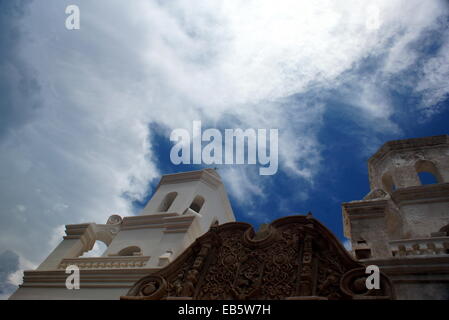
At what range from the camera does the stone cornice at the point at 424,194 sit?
43.3 ft

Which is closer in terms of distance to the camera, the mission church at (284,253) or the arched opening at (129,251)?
the mission church at (284,253)

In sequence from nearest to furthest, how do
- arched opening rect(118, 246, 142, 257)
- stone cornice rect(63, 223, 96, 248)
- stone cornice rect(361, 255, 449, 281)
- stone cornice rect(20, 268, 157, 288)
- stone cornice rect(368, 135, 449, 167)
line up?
stone cornice rect(361, 255, 449, 281) → stone cornice rect(20, 268, 157, 288) → arched opening rect(118, 246, 142, 257) → stone cornice rect(63, 223, 96, 248) → stone cornice rect(368, 135, 449, 167)

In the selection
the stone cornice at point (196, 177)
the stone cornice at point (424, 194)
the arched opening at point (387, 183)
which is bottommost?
the stone cornice at point (424, 194)

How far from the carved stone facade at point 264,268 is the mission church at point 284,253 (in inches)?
1.1

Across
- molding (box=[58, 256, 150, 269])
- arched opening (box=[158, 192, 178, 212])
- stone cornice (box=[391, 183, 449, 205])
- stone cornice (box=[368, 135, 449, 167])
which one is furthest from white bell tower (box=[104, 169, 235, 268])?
stone cornice (box=[368, 135, 449, 167])

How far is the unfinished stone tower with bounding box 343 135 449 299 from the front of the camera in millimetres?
8320

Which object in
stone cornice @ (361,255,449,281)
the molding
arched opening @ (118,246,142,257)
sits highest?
arched opening @ (118,246,142,257)

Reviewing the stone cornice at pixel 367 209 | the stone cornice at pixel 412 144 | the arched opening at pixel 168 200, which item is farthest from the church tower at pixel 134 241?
the stone cornice at pixel 412 144

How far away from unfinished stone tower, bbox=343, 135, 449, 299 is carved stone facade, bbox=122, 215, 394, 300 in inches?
46.6

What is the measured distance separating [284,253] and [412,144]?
37.2 ft

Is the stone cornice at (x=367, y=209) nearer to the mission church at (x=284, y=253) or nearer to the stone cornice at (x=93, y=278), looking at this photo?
the mission church at (x=284, y=253)

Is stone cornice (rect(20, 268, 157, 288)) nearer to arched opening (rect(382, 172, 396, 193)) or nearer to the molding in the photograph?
the molding

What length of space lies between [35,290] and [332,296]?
37.5 feet
